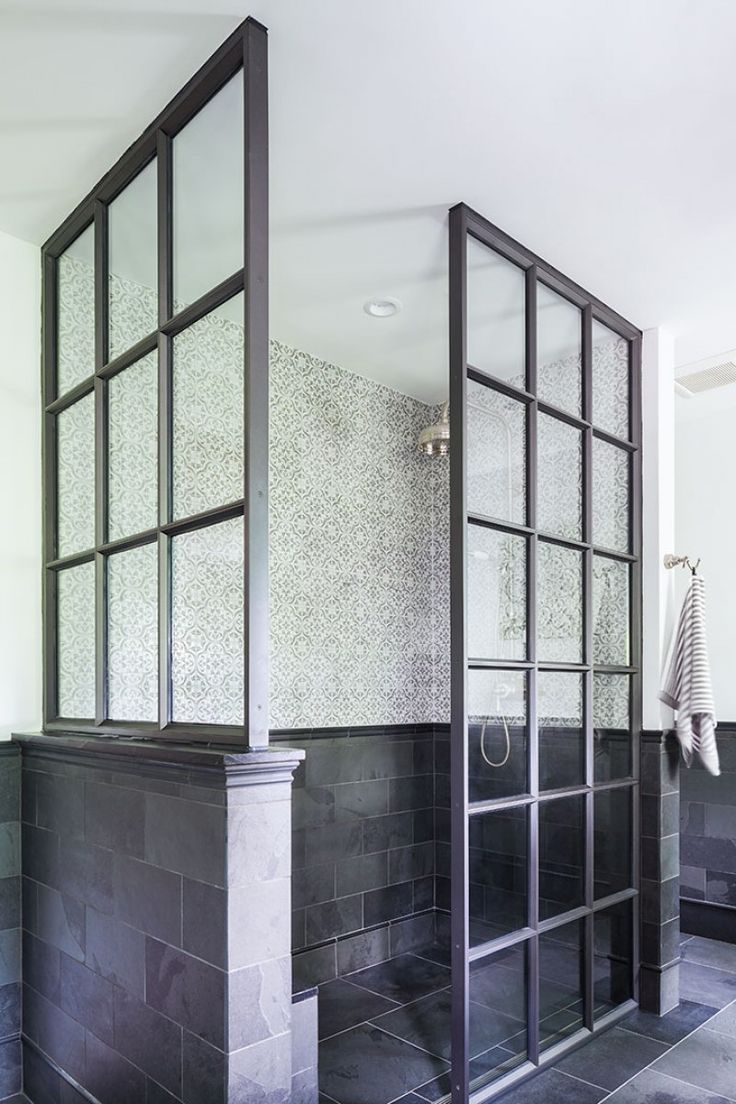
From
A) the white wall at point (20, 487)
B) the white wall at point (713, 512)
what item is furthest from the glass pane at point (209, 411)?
the white wall at point (713, 512)

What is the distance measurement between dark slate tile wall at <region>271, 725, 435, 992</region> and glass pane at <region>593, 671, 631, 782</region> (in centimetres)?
106

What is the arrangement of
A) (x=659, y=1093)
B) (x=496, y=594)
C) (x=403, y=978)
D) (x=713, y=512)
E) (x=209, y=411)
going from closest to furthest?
(x=209, y=411) < (x=659, y=1093) < (x=496, y=594) < (x=403, y=978) < (x=713, y=512)

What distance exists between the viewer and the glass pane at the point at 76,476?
2344mm

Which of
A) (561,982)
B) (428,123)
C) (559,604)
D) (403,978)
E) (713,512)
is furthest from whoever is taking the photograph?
(713,512)

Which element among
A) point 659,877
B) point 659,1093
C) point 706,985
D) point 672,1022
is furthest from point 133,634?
point 706,985

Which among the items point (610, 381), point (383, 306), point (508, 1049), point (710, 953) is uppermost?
point (383, 306)

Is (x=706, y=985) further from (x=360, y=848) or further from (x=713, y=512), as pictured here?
(x=713, y=512)

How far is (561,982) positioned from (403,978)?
0.91 metres

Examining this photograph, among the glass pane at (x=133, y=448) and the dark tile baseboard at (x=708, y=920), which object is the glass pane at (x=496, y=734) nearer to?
the glass pane at (x=133, y=448)

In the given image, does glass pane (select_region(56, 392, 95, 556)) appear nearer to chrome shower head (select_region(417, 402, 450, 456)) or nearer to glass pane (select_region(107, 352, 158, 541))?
glass pane (select_region(107, 352, 158, 541))

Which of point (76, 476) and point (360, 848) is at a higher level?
point (76, 476)

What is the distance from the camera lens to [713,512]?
4051 millimetres

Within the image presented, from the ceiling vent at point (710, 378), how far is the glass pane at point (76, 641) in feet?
9.01

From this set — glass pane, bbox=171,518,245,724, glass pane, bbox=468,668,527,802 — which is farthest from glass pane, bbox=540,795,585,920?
glass pane, bbox=171,518,245,724
